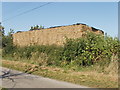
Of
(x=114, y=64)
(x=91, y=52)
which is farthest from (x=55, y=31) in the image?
(x=114, y=64)

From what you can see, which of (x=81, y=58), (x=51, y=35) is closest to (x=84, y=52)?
(x=81, y=58)

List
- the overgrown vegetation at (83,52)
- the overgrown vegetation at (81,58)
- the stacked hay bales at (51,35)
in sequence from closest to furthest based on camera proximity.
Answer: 1. the overgrown vegetation at (81,58)
2. the overgrown vegetation at (83,52)
3. the stacked hay bales at (51,35)

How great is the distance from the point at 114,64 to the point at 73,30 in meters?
5.74

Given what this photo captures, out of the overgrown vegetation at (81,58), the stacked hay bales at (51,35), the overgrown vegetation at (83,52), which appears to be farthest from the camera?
the stacked hay bales at (51,35)

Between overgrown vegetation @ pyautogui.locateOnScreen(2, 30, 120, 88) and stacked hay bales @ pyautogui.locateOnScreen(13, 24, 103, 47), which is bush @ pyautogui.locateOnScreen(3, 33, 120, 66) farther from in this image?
stacked hay bales @ pyautogui.locateOnScreen(13, 24, 103, 47)

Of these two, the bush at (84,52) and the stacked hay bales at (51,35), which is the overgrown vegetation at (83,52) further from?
the stacked hay bales at (51,35)

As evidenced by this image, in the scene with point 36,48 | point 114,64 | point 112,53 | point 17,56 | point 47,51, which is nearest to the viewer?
point 114,64

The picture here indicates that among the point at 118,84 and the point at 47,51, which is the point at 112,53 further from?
the point at 47,51

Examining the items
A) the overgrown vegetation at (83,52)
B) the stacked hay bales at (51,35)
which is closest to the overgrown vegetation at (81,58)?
the overgrown vegetation at (83,52)

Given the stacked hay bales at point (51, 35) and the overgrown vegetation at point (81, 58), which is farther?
the stacked hay bales at point (51, 35)

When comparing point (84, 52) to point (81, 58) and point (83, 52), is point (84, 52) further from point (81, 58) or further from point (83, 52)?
point (81, 58)

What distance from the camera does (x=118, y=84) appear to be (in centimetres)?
739

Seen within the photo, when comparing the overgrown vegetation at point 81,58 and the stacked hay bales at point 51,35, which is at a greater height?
the stacked hay bales at point 51,35

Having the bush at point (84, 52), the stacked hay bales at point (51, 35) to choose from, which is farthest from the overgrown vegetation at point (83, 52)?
the stacked hay bales at point (51, 35)
